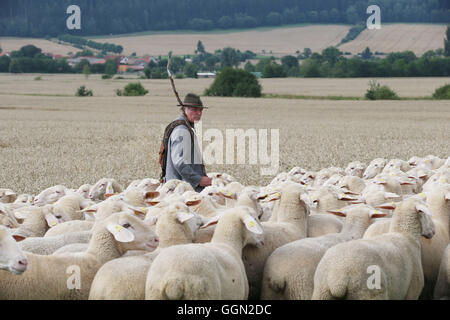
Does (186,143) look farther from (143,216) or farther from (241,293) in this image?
(241,293)

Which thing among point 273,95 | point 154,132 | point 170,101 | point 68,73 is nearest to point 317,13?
point 68,73

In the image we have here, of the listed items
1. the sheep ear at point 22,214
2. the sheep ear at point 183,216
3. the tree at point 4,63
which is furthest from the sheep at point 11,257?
the tree at point 4,63

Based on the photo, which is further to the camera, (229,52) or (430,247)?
(229,52)

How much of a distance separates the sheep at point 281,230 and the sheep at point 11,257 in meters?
2.22

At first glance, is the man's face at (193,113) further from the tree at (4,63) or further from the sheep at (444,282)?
the tree at (4,63)

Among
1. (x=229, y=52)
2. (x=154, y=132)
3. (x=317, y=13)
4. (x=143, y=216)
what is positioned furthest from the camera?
(x=317, y=13)

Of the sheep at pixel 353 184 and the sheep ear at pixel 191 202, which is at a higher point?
the sheep ear at pixel 191 202

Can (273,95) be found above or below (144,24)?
below

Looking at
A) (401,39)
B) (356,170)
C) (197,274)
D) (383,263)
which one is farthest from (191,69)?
(197,274)

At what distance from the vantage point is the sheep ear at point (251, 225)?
5.67 metres

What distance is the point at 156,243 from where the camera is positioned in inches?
232

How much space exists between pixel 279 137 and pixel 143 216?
17.7 metres

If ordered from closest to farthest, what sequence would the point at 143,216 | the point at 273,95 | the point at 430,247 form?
the point at 430,247 < the point at 143,216 < the point at 273,95

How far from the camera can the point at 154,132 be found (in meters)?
27.2
